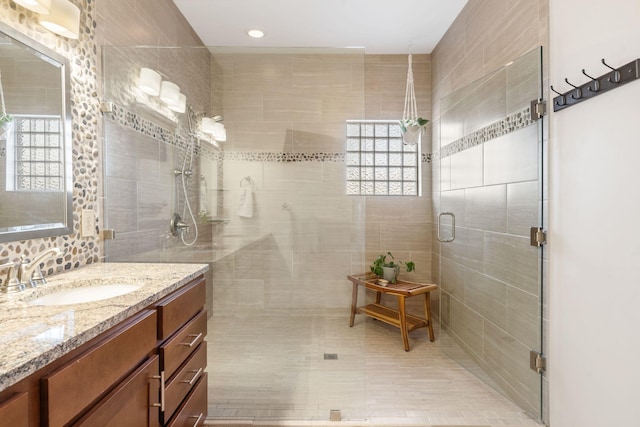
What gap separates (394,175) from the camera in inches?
132

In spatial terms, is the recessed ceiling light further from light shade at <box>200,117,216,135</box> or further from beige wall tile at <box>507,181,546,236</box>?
beige wall tile at <box>507,181,546,236</box>

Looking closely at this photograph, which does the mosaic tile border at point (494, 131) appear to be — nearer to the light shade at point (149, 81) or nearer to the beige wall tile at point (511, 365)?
the beige wall tile at point (511, 365)

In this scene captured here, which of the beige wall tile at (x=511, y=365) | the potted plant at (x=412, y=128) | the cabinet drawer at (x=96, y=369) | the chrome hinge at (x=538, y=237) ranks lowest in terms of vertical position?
the beige wall tile at (x=511, y=365)

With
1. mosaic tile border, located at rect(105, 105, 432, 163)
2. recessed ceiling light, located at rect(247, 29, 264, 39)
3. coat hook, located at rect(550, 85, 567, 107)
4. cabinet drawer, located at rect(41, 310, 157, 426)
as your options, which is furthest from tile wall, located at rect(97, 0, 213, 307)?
coat hook, located at rect(550, 85, 567, 107)

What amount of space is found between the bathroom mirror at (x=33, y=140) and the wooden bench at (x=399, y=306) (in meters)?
1.76

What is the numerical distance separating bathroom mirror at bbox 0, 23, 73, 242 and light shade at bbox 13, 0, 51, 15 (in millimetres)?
111

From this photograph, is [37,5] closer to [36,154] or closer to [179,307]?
[36,154]

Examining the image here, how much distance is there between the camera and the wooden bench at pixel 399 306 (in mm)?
2525

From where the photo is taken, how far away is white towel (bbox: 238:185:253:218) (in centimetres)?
208

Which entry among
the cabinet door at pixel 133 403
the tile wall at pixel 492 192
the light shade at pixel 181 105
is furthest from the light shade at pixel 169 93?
the tile wall at pixel 492 192

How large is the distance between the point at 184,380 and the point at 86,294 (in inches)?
20.8

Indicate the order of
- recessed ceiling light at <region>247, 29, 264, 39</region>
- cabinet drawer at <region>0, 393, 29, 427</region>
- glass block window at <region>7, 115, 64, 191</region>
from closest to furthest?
1. cabinet drawer at <region>0, 393, 29, 427</region>
2. glass block window at <region>7, 115, 64, 191</region>
3. recessed ceiling light at <region>247, 29, 264, 39</region>

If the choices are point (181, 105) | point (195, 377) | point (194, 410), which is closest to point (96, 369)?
point (195, 377)

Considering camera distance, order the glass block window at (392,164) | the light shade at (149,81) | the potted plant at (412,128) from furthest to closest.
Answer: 1. the glass block window at (392,164)
2. the potted plant at (412,128)
3. the light shade at (149,81)
